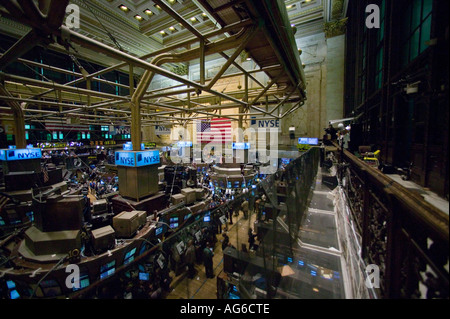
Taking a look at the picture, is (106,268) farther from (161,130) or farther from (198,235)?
(161,130)

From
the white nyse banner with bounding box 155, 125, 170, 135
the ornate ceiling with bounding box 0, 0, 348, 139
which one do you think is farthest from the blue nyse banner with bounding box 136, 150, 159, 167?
the white nyse banner with bounding box 155, 125, 170, 135

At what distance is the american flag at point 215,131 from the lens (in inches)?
794

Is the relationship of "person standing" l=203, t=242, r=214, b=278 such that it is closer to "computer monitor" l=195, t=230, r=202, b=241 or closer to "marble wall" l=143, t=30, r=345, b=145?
"computer monitor" l=195, t=230, r=202, b=241

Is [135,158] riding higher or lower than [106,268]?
higher

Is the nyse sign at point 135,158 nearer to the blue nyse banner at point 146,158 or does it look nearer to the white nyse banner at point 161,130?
the blue nyse banner at point 146,158

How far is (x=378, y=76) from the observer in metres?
6.32

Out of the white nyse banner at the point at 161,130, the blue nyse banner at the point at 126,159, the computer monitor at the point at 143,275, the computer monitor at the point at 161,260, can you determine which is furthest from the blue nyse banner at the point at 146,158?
the white nyse banner at the point at 161,130

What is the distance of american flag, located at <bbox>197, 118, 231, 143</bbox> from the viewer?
66.2 ft

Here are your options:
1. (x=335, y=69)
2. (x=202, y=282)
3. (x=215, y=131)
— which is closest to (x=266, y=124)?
(x=215, y=131)

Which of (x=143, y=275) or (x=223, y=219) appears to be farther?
(x=223, y=219)

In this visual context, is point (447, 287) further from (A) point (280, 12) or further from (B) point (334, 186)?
(B) point (334, 186)

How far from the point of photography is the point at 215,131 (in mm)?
21203

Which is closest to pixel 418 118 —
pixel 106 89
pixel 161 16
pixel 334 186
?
pixel 334 186
